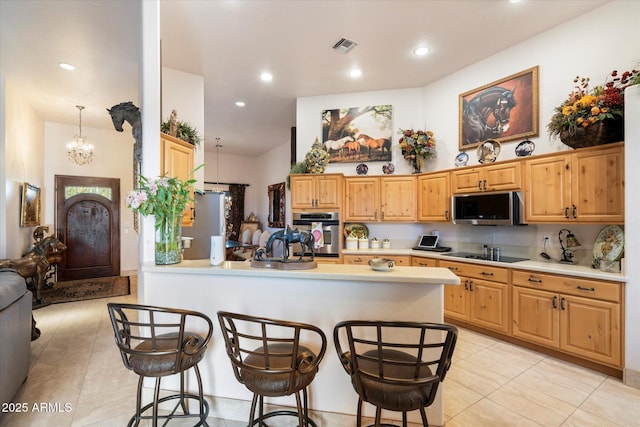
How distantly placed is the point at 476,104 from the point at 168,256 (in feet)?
13.9

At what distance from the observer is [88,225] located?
21.0ft

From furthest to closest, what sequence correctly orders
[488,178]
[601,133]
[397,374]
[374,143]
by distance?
[374,143]
[488,178]
[601,133]
[397,374]

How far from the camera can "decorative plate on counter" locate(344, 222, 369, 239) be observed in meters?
4.84

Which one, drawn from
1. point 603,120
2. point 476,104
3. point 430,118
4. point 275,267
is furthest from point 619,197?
point 275,267

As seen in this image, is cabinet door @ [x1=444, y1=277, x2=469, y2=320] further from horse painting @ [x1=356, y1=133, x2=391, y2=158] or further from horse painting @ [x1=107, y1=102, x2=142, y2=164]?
horse painting @ [x1=107, y1=102, x2=142, y2=164]

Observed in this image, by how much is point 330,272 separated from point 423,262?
257cm

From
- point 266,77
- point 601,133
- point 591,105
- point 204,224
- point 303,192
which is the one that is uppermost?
point 266,77

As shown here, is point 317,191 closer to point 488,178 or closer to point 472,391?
point 488,178

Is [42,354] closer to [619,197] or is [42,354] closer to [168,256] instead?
[168,256]

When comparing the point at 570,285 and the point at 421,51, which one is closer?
the point at 570,285

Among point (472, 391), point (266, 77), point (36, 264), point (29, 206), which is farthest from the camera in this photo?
point (29, 206)

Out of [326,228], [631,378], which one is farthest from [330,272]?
[631,378]

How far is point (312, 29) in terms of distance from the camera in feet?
10.6

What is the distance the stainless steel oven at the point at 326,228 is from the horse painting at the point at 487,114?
2239mm
